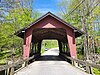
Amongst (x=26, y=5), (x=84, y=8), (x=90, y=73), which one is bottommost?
(x=90, y=73)

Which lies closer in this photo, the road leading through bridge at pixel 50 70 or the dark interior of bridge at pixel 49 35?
the road leading through bridge at pixel 50 70

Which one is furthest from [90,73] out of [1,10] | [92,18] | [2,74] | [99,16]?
[99,16]

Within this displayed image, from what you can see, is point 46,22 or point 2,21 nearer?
point 2,21

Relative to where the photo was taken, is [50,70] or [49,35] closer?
→ [50,70]

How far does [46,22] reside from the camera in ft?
58.0

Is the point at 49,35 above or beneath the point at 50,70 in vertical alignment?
above

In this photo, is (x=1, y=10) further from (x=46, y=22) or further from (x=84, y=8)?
(x=84, y=8)

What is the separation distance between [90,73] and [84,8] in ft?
64.2

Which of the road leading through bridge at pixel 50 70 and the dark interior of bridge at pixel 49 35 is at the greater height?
the dark interior of bridge at pixel 49 35

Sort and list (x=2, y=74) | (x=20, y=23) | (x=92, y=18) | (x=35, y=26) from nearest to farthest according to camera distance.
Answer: (x=2, y=74), (x=35, y=26), (x=92, y=18), (x=20, y=23)

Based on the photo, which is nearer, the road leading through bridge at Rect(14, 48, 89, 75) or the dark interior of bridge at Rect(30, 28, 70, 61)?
the road leading through bridge at Rect(14, 48, 89, 75)

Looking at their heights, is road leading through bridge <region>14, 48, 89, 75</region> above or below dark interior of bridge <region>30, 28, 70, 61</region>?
below

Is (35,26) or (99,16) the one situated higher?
(99,16)

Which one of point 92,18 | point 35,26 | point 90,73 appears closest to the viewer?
point 90,73
